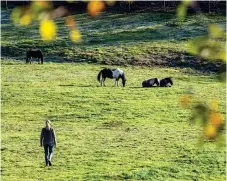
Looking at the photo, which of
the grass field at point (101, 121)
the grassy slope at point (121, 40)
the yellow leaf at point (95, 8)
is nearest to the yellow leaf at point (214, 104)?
the yellow leaf at point (95, 8)

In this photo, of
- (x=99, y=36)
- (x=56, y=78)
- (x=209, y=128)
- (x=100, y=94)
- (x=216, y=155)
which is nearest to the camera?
(x=209, y=128)

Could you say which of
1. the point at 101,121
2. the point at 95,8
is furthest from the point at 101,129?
the point at 95,8

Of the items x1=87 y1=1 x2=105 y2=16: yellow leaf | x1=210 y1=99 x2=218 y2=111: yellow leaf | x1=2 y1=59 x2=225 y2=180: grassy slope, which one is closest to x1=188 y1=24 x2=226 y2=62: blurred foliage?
x1=210 y1=99 x2=218 y2=111: yellow leaf

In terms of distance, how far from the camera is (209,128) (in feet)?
12.0

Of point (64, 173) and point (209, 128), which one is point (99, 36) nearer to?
point (64, 173)

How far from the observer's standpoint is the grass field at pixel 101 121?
16656 millimetres

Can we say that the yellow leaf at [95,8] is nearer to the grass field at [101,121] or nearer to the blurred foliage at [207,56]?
the blurred foliage at [207,56]

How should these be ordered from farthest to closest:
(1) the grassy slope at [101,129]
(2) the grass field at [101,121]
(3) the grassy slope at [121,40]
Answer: (3) the grassy slope at [121,40]
(2) the grass field at [101,121]
(1) the grassy slope at [101,129]

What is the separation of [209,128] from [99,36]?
174ft

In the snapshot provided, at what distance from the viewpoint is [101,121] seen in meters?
24.6

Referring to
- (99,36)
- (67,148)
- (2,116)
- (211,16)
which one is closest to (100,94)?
(2,116)

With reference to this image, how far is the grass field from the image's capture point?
54.6 ft

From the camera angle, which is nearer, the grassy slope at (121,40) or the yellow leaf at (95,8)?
the yellow leaf at (95,8)

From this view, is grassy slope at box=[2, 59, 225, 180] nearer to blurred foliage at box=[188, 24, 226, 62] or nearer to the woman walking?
the woman walking
